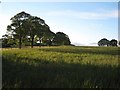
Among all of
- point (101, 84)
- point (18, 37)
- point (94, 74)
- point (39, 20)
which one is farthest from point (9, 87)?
point (39, 20)

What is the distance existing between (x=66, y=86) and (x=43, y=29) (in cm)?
6553

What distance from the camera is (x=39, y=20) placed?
73.8 meters

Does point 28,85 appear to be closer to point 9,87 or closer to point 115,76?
point 9,87

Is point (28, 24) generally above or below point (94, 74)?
above

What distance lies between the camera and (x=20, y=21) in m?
68.9

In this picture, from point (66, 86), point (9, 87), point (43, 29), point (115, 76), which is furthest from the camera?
point (43, 29)

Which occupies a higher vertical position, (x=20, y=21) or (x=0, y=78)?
(x=20, y=21)

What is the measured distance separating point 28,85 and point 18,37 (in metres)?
61.0

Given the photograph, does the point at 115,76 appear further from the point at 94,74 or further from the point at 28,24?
the point at 28,24

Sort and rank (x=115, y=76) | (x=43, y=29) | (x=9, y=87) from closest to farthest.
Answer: (x=9, y=87)
(x=115, y=76)
(x=43, y=29)

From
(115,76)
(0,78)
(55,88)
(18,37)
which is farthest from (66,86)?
(18,37)

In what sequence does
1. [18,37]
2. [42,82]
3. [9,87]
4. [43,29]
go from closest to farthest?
[9,87]
[42,82]
[18,37]
[43,29]

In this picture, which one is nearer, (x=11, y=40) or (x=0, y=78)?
(x=0, y=78)

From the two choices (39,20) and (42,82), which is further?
(39,20)
